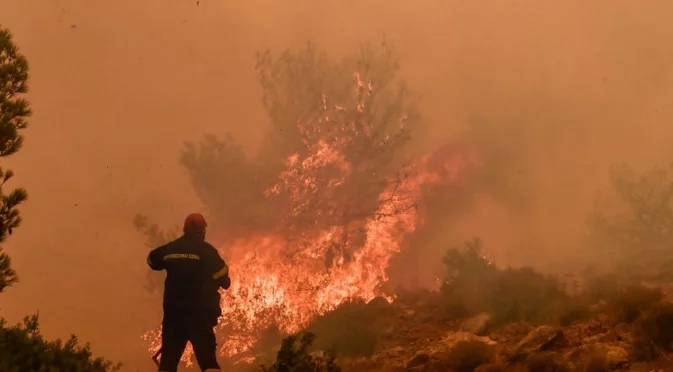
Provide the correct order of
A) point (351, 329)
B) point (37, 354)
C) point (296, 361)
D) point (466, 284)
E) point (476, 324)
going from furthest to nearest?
point (466, 284) < point (351, 329) < point (476, 324) < point (296, 361) < point (37, 354)

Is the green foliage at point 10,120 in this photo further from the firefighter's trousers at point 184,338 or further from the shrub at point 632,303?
the shrub at point 632,303

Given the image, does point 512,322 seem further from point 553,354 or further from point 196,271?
point 196,271

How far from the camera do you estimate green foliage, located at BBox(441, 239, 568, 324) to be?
40.2 ft

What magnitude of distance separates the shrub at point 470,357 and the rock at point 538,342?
45 centimetres

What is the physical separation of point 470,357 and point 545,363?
1.49m

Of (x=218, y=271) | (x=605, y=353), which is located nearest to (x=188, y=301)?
(x=218, y=271)

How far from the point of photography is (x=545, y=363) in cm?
675

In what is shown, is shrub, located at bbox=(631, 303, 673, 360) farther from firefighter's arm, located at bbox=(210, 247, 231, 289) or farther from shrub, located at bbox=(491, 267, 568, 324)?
firefighter's arm, located at bbox=(210, 247, 231, 289)

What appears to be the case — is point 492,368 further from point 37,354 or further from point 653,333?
point 37,354

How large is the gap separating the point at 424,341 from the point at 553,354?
532cm

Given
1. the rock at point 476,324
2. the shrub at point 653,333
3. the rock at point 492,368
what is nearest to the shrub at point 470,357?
the rock at point 492,368

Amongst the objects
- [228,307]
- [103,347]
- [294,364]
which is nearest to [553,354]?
[294,364]

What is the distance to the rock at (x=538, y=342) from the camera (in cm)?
771

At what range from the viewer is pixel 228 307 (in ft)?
104
